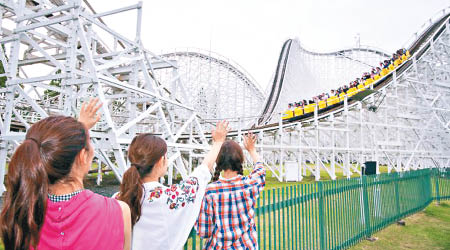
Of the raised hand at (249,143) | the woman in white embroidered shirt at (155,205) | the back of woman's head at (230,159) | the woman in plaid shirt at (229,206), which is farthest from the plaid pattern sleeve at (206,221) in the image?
the raised hand at (249,143)

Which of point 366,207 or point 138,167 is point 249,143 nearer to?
point 138,167

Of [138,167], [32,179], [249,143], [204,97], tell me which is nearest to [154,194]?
[138,167]

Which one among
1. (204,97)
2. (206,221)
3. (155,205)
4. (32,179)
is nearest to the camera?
(32,179)

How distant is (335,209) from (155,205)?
10.2 feet

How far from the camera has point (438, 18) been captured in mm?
14664

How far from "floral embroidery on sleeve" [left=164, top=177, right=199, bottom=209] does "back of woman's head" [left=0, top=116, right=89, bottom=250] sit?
453 millimetres

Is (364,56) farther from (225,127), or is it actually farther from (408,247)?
(225,127)

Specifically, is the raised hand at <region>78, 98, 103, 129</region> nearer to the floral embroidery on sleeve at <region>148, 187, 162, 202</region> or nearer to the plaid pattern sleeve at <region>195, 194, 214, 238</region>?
the floral embroidery on sleeve at <region>148, 187, 162, 202</region>

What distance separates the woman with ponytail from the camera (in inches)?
30.6

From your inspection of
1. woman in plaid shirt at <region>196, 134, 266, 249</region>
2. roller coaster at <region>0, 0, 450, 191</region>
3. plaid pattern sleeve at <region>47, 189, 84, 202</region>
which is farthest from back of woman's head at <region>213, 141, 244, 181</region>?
roller coaster at <region>0, 0, 450, 191</region>

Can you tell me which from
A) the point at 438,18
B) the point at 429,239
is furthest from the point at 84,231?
the point at 438,18

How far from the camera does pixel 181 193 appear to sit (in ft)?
3.98

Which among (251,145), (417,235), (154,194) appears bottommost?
(417,235)

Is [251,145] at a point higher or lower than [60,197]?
higher
